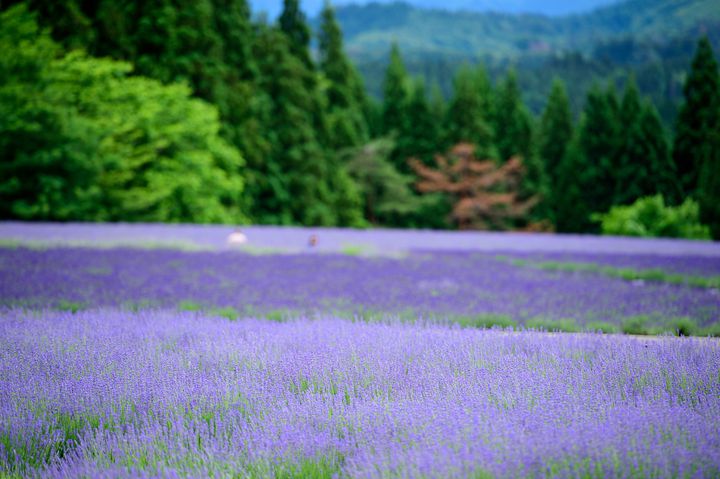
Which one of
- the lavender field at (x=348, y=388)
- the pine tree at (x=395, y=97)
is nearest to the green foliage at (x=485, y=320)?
the lavender field at (x=348, y=388)

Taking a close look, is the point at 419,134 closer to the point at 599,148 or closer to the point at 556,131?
the point at 556,131

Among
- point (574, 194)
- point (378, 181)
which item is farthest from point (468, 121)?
point (574, 194)

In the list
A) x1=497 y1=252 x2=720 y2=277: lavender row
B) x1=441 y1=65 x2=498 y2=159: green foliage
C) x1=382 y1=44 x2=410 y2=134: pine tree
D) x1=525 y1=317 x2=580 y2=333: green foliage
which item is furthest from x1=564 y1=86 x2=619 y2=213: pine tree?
x1=525 y1=317 x2=580 y2=333: green foliage

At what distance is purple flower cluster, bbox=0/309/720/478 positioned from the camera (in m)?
2.87

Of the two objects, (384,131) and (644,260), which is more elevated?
(384,131)

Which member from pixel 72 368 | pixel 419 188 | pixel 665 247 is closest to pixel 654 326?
pixel 72 368

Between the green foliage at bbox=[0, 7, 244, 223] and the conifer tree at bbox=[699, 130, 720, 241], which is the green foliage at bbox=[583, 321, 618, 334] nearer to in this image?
the conifer tree at bbox=[699, 130, 720, 241]

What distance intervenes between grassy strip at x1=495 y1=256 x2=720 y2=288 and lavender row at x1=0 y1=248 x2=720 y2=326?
56 centimetres

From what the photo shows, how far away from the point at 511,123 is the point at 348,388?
150 ft

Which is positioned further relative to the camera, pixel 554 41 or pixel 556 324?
pixel 554 41

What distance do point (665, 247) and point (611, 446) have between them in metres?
15.1

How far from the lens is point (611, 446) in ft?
9.36

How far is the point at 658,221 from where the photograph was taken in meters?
Result: 27.6

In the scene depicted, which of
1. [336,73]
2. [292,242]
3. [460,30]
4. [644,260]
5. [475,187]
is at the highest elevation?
[460,30]
